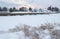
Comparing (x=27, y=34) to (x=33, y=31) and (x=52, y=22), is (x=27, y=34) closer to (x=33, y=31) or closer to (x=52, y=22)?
(x=33, y=31)

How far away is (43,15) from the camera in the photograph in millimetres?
1400

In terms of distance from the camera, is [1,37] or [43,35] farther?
[43,35]

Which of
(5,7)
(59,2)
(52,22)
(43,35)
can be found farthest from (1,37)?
(59,2)

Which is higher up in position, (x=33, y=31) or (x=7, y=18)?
(x=7, y=18)

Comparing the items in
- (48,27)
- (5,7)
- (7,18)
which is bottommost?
(48,27)

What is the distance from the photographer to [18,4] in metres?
1.36

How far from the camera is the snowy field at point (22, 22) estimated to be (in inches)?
50.3

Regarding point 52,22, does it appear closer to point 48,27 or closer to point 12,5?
point 48,27

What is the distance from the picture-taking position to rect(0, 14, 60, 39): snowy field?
1.28 meters

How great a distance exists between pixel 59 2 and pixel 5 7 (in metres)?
0.66

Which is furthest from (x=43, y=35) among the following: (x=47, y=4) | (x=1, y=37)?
(x=1, y=37)

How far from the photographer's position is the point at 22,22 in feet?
4.41

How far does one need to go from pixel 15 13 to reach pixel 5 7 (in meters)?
0.13

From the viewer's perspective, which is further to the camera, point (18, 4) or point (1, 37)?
point (18, 4)
